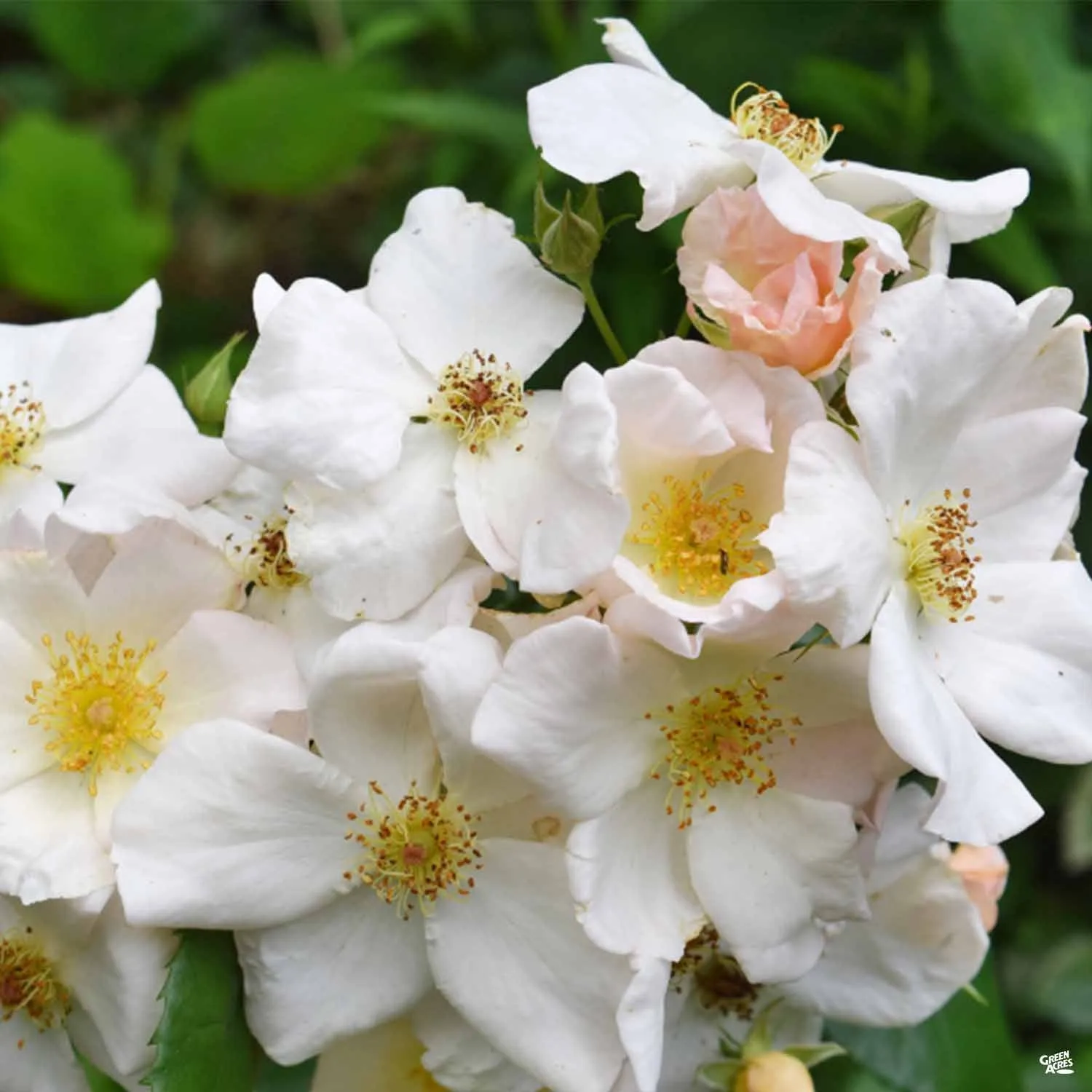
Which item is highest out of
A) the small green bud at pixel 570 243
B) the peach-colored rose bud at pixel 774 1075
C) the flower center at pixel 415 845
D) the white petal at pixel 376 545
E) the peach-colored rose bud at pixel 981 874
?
the small green bud at pixel 570 243

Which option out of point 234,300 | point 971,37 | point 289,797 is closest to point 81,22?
point 234,300

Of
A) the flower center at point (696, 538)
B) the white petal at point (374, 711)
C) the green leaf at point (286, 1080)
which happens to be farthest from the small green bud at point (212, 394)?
the green leaf at point (286, 1080)

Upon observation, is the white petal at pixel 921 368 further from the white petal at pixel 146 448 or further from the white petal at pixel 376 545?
the white petal at pixel 146 448

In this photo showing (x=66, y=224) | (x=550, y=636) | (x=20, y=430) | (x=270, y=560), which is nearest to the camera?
(x=550, y=636)

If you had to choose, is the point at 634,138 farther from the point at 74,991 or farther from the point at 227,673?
the point at 74,991

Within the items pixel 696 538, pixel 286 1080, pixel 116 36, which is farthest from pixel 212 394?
pixel 116 36

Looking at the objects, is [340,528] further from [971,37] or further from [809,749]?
[971,37]
